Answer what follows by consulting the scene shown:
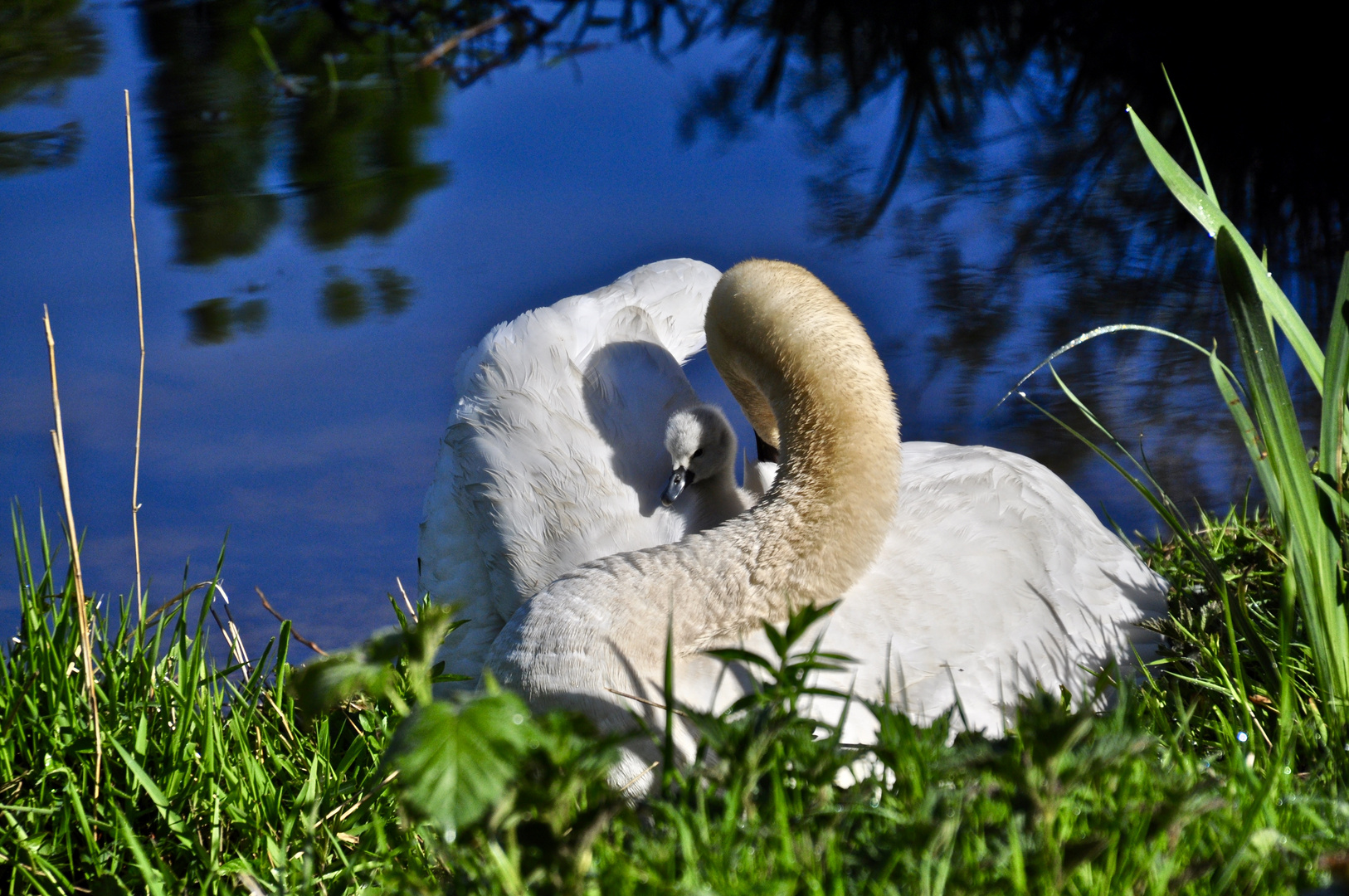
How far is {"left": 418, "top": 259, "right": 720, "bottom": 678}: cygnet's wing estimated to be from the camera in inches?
122

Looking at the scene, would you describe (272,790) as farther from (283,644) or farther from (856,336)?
(856,336)

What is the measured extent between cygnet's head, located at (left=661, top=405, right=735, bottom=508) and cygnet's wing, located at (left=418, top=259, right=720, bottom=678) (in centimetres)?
15

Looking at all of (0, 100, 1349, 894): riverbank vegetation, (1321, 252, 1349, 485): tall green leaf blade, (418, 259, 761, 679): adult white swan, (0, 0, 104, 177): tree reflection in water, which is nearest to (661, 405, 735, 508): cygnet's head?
(418, 259, 761, 679): adult white swan

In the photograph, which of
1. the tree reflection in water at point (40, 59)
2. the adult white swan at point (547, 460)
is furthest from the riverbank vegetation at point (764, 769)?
the tree reflection in water at point (40, 59)

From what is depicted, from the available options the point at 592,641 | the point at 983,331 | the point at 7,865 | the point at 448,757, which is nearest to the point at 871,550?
the point at 592,641

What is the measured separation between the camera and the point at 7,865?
2.30 meters

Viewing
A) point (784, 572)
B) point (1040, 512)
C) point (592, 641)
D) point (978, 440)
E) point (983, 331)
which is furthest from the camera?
point (983, 331)

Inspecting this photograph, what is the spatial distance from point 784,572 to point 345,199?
5.85 metres

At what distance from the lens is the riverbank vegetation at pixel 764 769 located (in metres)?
1.30

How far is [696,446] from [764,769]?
5.19 ft

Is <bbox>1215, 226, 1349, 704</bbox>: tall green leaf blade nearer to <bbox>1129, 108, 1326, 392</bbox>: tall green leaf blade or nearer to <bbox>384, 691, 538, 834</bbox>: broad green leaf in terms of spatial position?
<bbox>1129, 108, 1326, 392</bbox>: tall green leaf blade

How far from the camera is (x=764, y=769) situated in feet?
4.75

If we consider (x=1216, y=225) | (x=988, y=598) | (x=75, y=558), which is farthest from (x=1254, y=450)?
(x=75, y=558)

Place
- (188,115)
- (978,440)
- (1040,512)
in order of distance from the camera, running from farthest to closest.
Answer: (188,115) → (978,440) → (1040,512)
